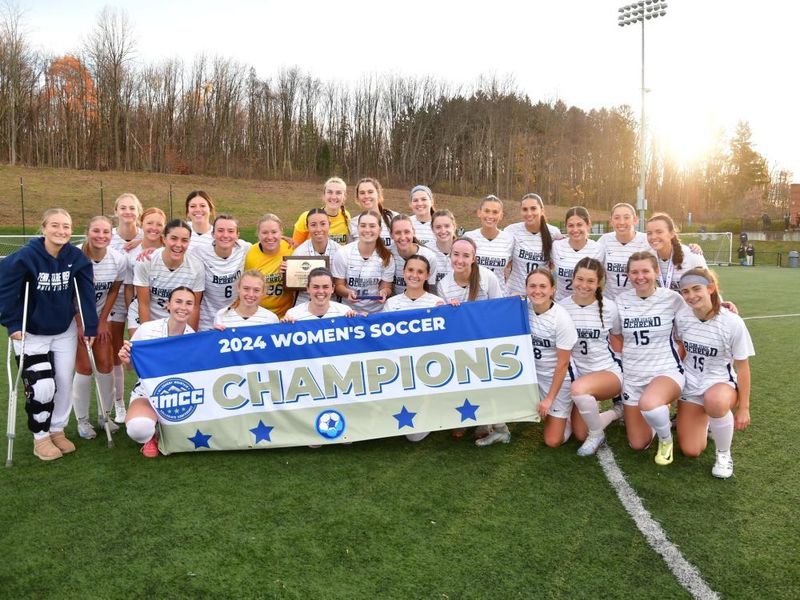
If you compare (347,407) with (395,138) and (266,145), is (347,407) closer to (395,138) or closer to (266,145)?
(266,145)

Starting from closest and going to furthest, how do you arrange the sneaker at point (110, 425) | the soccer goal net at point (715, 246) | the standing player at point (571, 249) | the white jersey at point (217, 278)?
1. the sneaker at point (110, 425)
2. the white jersey at point (217, 278)
3. the standing player at point (571, 249)
4. the soccer goal net at point (715, 246)

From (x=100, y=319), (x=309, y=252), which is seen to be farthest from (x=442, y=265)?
(x=100, y=319)

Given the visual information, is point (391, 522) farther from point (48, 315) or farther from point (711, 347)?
point (48, 315)

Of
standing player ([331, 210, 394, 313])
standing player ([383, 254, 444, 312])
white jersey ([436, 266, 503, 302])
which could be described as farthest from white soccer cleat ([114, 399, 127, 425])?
white jersey ([436, 266, 503, 302])

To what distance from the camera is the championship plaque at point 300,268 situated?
525 centimetres

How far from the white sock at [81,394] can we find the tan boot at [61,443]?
351 mm

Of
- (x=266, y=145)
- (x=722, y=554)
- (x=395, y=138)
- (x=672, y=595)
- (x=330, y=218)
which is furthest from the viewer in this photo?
(x=395, y=138)

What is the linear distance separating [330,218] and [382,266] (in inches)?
43.9

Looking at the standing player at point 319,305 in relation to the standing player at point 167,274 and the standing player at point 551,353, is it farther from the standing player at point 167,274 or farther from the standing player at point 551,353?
the standing player at point 551,353

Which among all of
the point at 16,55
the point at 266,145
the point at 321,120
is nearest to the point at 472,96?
the point at 321,120

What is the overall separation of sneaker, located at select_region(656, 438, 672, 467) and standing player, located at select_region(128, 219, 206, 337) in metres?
3.92

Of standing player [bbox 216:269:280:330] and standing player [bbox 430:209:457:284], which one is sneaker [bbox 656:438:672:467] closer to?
standing player [bbox 430:209:457:284]

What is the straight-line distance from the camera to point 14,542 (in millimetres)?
3303

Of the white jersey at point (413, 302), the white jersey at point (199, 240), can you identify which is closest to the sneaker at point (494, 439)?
the white jersey at point (413, 302)
